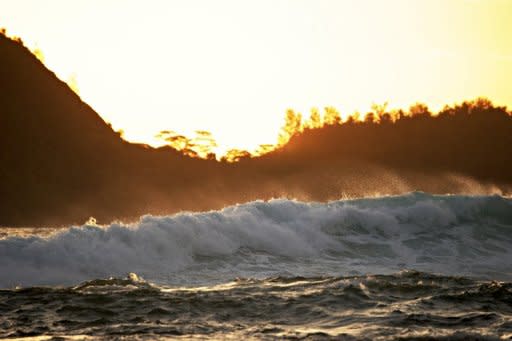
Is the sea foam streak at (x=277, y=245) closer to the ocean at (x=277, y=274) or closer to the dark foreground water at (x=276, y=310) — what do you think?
the ocean at (x=277, y=274)

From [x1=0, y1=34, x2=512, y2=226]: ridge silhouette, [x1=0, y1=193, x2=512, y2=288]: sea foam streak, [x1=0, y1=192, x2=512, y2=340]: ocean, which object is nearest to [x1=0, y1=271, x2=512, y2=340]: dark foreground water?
[x1=0, y1=192, x2=512, y2=340]: ocean

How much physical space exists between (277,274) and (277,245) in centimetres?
371

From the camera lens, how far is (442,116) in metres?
86.2

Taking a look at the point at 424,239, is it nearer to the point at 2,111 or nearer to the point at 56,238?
the point at 56,238

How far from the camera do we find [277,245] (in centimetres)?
1806

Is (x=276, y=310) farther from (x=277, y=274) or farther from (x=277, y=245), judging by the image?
(x=277, y=245)

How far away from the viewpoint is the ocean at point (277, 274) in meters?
7.42

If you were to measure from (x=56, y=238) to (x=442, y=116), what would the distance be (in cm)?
7705

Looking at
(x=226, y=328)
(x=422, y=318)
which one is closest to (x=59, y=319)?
(x=226, y=328)

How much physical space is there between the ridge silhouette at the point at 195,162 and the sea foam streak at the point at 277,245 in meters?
36.4

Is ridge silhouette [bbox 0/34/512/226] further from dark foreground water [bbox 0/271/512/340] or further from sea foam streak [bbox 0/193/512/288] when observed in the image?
dark foreground water [bbox 0/271/512/340]

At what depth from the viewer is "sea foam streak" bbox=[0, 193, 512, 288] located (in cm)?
1398

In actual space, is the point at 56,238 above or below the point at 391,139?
below

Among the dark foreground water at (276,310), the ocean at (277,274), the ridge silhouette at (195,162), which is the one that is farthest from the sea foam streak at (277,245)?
the ridge silhouette at (195,162)
